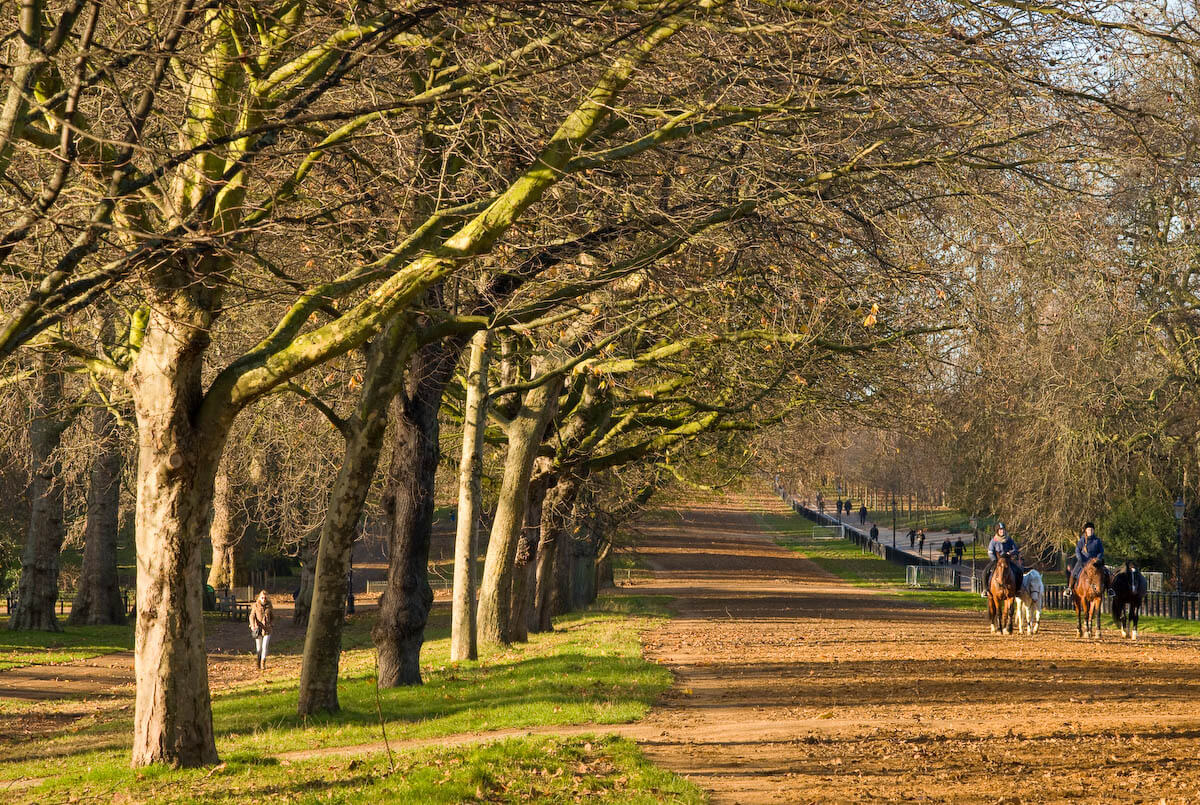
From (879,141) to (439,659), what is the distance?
13.3 metres

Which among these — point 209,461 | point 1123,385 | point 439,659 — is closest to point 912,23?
point 209,461

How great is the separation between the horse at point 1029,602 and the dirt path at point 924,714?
1.55ft

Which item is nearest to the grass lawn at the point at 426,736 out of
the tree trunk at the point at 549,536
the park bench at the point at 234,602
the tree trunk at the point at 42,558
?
the tree trunk at the point at 549,536

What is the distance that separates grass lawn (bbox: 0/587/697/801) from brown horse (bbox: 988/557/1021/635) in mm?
8087

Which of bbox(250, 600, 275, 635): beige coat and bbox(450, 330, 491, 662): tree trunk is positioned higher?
bbox(450, 330, 491, 662): tree trunk

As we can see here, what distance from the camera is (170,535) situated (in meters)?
10.5

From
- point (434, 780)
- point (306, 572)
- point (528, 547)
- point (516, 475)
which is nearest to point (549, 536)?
point (528, 547)

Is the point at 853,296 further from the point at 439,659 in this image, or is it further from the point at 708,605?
the point at 708,605

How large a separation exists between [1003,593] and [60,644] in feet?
66.5

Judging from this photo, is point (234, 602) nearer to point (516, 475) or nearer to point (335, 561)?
point (516, 475)

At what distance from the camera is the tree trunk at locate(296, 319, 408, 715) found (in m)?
13.3

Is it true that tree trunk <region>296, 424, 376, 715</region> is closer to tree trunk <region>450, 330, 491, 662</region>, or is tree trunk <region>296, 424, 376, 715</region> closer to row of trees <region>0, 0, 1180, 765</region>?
row of trees <region>0, 0, 1180, 765</region>

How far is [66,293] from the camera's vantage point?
289 inches

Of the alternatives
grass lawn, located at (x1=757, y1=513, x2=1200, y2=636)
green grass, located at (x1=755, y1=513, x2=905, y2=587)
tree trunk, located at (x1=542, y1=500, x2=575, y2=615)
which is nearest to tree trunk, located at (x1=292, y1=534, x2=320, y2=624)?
tree trunk, located at (x1=542, y1=500, x2=575, y2=615)
